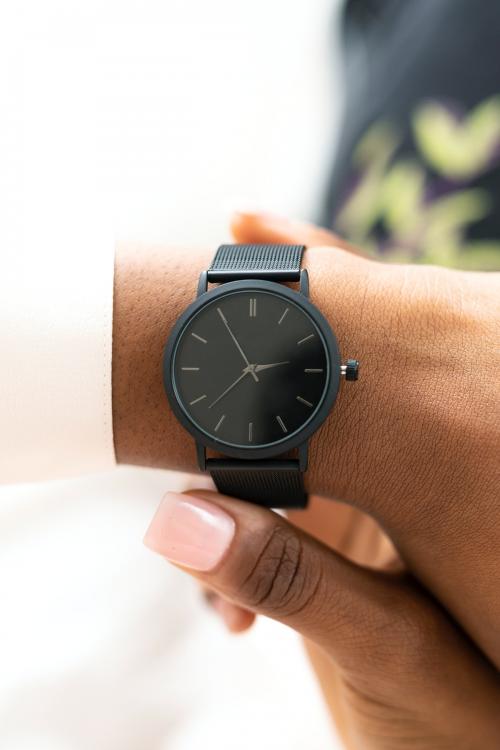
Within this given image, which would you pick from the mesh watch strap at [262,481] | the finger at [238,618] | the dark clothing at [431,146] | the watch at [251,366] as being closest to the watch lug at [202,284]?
the watch at [251,366]

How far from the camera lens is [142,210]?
191 cm

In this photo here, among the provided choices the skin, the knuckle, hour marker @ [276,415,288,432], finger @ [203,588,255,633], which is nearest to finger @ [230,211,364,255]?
the skin

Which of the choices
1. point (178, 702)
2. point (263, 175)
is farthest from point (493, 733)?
point (263, 175)

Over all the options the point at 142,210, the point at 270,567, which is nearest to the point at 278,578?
the point at 270,567

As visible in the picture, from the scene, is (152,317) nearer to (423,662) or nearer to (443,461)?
(443,461)

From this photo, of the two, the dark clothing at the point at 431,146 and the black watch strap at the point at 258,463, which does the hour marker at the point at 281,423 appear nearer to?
the black watch strap at the point at 258,463

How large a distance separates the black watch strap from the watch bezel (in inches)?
0.8

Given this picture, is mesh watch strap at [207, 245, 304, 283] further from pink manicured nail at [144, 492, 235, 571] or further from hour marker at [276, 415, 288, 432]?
pink manicured nail at [144, 492, 235, 571]

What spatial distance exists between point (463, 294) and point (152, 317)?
1.48 ft

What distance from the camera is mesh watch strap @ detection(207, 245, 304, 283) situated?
100cm

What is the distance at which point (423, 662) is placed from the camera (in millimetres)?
1074

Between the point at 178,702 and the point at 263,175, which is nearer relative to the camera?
the point at 178,702

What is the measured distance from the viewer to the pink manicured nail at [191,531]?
0.98 m

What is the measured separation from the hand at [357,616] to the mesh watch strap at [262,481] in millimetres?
33
